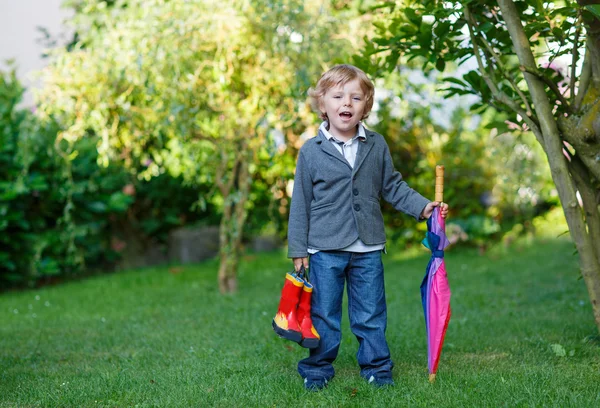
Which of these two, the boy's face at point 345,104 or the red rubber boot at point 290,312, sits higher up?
the boy's face at point 345,104

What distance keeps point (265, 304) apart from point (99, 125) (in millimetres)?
1938

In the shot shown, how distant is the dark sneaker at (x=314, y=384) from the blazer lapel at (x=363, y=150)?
912mm

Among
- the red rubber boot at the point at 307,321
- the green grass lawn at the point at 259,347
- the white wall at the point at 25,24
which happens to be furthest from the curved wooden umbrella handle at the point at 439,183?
the white wall at the point at 25,24

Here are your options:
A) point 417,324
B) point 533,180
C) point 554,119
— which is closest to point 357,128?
point 554,119

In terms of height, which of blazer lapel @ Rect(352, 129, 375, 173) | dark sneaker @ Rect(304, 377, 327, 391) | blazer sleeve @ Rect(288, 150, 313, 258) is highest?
blazer lapel @ Rect(352, 129, 375, 173)

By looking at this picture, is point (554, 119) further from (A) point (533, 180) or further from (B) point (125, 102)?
(A) point (533, 180)

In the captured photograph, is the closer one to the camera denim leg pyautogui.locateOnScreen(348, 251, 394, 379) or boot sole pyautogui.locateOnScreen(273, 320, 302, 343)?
boot sole pyautogui.locateOnScreen(273, 320, 302, 343)

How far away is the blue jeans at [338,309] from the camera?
3076 millimetres

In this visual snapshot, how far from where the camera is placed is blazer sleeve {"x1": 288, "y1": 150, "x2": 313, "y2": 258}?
10.0ft

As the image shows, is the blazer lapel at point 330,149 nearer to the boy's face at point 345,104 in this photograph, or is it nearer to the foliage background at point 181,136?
the boy's face at point 345,104

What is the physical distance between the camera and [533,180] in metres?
7.78

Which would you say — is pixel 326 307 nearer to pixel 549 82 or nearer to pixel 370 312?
pixel 370 312

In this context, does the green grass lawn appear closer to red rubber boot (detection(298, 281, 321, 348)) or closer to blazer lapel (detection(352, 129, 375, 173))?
red rubber boot (detection(298, 281, 321, 348))

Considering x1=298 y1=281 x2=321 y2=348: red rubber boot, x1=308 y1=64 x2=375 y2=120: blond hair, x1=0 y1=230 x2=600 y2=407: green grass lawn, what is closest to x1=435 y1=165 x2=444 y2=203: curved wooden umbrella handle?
x1=308 y1=64 x2=375 y2=120: blond hair
